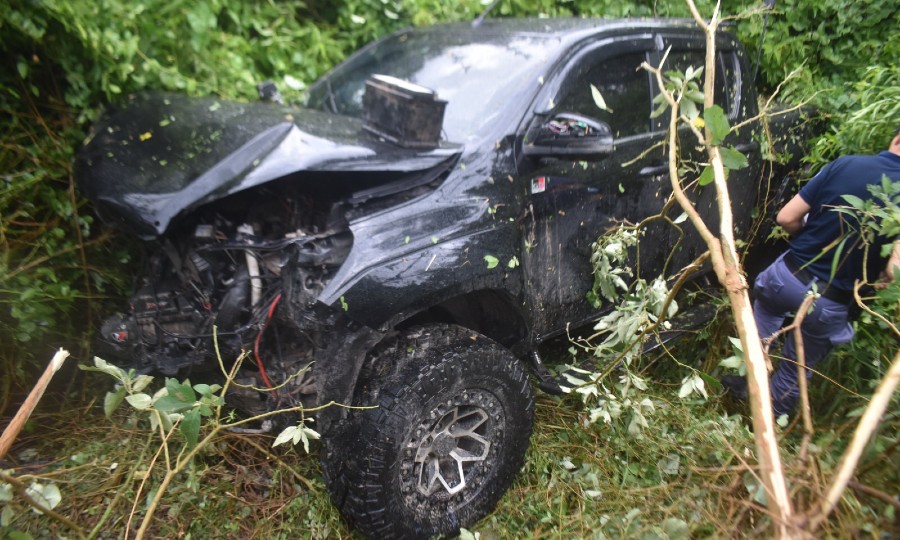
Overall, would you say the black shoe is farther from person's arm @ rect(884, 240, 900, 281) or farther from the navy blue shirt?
person's arm @ rect(884, 240, 900, 281)

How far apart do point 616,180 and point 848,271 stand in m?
1.19

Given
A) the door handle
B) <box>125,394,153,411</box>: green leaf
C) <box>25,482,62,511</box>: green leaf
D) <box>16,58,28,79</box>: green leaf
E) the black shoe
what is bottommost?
the black shoe

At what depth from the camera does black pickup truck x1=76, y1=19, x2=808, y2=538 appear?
2.17m

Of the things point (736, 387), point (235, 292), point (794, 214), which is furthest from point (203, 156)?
point (736, 387)

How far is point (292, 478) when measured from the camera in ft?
8.48

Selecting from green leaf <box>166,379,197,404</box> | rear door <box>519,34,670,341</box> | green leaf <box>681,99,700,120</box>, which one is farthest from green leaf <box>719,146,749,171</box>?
green leaf <box>166,379,197,404</box>

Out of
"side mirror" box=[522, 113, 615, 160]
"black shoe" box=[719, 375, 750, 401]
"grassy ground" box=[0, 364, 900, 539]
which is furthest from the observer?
"black shoe" box=[719, 375, 750, 401]

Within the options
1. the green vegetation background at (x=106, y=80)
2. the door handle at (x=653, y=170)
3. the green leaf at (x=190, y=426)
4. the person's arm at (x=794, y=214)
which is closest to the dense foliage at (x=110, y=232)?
the green vegetation background at (x=106, y=80)

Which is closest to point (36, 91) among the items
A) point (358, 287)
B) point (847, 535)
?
point (358, 287)

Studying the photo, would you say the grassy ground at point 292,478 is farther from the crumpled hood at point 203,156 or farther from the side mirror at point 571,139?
the side mirror at point 571,139

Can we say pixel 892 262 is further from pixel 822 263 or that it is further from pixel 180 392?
pixel 180 392

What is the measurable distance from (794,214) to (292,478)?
275 cm

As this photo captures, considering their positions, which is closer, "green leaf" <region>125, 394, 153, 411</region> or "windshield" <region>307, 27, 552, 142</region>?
"green leaf" <region>125, 394, 153, 411</region>

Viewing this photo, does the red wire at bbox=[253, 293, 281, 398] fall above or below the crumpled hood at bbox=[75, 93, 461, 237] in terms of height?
below
